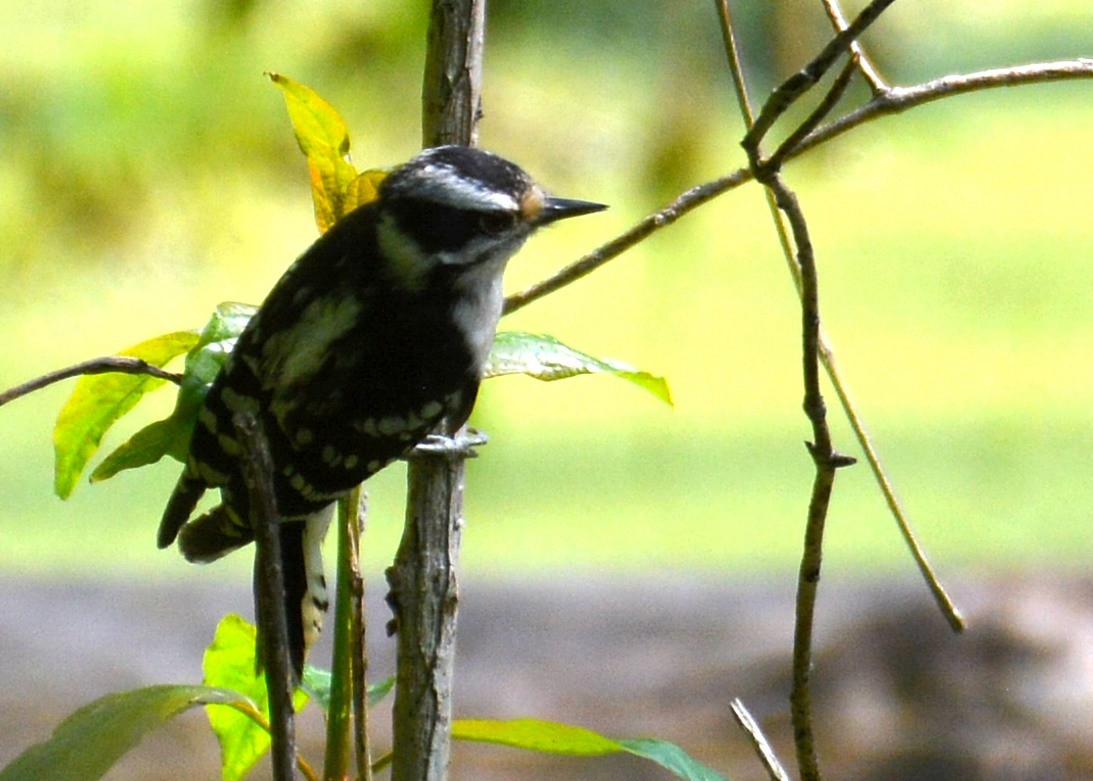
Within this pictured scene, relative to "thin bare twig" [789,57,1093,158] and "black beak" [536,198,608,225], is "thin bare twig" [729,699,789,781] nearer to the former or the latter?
"thin bare twig" [789,57,1093,158]

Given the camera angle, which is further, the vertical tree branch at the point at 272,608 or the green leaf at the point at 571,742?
the green leaf at the point at 571,742

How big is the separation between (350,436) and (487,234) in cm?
12

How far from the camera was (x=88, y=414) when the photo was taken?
2.02ft

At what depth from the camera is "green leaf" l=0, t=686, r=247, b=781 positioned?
1.70 feet

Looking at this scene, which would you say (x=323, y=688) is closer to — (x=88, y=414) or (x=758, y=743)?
(x=88, y=414)

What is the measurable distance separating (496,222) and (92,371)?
28 cm

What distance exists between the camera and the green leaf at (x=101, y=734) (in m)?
0.52

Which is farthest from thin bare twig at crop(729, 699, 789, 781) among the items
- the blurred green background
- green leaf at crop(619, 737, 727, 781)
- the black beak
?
the blurred green background

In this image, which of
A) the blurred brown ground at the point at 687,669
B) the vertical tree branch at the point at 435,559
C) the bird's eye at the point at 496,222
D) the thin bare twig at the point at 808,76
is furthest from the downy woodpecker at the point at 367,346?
the blurred brown ground at the point at 687,669

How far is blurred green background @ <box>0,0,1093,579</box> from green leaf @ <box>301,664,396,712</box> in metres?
1.06

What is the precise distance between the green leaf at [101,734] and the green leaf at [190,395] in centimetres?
Answer: 9

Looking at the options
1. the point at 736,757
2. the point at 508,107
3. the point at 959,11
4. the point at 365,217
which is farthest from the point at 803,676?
the point at 959,11

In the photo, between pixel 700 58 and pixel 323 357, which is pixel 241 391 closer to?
pixel 323 357

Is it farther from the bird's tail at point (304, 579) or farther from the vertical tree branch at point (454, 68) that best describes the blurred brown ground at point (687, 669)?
the vertical tree branch at point (454, 68)
